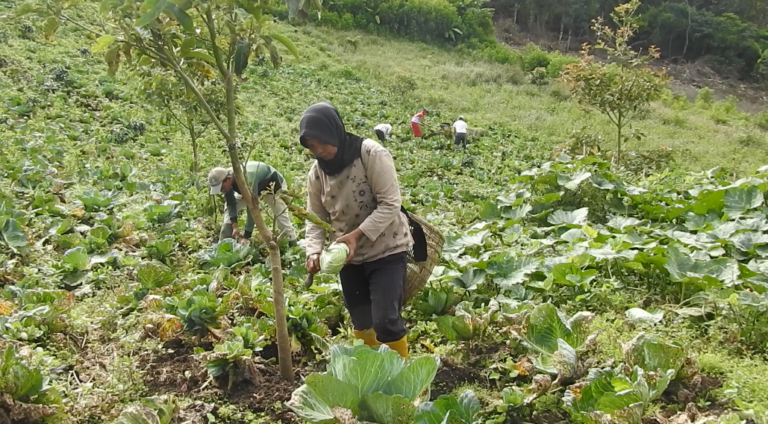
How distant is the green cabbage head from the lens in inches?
107

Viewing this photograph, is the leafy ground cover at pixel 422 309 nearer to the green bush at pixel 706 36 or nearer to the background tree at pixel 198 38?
the background tree at pixel 198 38

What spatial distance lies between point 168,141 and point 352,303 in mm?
9690

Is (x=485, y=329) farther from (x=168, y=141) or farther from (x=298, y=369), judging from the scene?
(x=168, y=141)

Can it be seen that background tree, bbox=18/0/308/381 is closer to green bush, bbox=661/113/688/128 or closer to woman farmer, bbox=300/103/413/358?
woman farmer, bbox=300/103/413/358

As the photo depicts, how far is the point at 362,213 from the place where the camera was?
10.2ft

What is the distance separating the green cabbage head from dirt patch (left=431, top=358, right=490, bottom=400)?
0.95 metres

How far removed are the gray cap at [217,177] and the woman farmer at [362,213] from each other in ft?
8.52

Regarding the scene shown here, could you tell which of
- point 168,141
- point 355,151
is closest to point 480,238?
point 355,151

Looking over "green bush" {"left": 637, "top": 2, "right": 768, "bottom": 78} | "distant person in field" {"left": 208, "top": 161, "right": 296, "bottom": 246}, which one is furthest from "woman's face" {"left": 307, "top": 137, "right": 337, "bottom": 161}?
"green bush" {"left": 637, "top": 2, "right": 768, "bottom": 78}

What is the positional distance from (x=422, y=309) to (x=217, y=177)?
2594 mm

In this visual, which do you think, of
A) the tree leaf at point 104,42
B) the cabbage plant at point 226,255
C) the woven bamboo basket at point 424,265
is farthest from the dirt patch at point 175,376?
the cabbage plant at point 226,255

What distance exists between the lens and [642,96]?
1084 centimetres

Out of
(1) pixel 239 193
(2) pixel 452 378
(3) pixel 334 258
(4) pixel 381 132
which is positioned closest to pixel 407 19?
(4) pixel 381 132

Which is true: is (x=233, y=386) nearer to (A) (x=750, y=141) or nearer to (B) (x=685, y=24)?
(A) (x=750, y=141)
